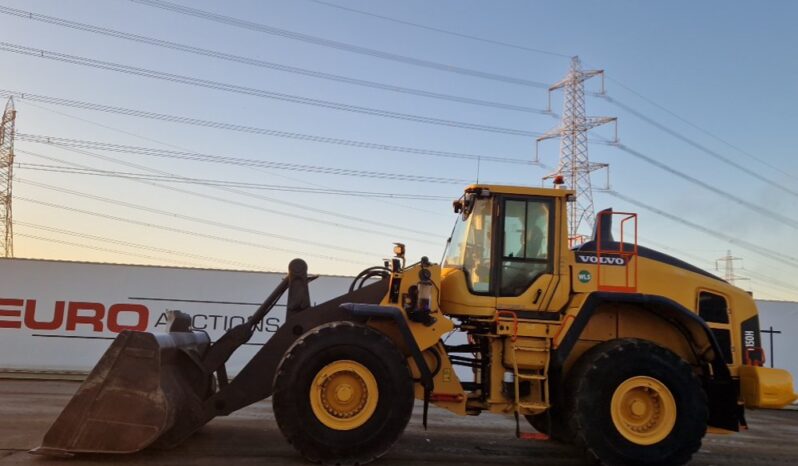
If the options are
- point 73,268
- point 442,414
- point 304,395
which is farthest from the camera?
point 73,268

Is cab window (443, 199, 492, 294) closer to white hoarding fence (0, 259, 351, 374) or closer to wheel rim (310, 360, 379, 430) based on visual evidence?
wheel rim (310, 360, 379, 430)

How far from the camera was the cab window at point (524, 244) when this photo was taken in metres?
6.75

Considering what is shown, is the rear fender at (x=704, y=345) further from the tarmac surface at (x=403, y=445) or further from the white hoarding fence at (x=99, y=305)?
the white hoarding fence at (x=99, y=305)

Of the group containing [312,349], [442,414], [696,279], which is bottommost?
[442,414]

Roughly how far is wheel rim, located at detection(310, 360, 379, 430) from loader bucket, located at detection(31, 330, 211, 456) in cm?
138

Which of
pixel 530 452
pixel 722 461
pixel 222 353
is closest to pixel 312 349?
pixel 222 353

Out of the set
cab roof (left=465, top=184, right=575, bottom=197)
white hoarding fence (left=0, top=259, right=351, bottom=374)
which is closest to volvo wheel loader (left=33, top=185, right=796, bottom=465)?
cab roof (left=465, top=184, right=575, bottom=197)

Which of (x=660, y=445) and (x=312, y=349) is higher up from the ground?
(x=312, y=349)

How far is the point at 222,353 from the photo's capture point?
6.66 meters

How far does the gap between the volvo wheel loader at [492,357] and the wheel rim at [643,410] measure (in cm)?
1

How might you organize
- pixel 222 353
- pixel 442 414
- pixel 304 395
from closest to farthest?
1. pixel 304 395
2. pixel 222 353
3. pixel 442 414

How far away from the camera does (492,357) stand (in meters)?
6.57

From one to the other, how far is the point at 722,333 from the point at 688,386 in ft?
3.31

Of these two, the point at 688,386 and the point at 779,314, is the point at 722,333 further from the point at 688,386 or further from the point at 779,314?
the point at 779,314
